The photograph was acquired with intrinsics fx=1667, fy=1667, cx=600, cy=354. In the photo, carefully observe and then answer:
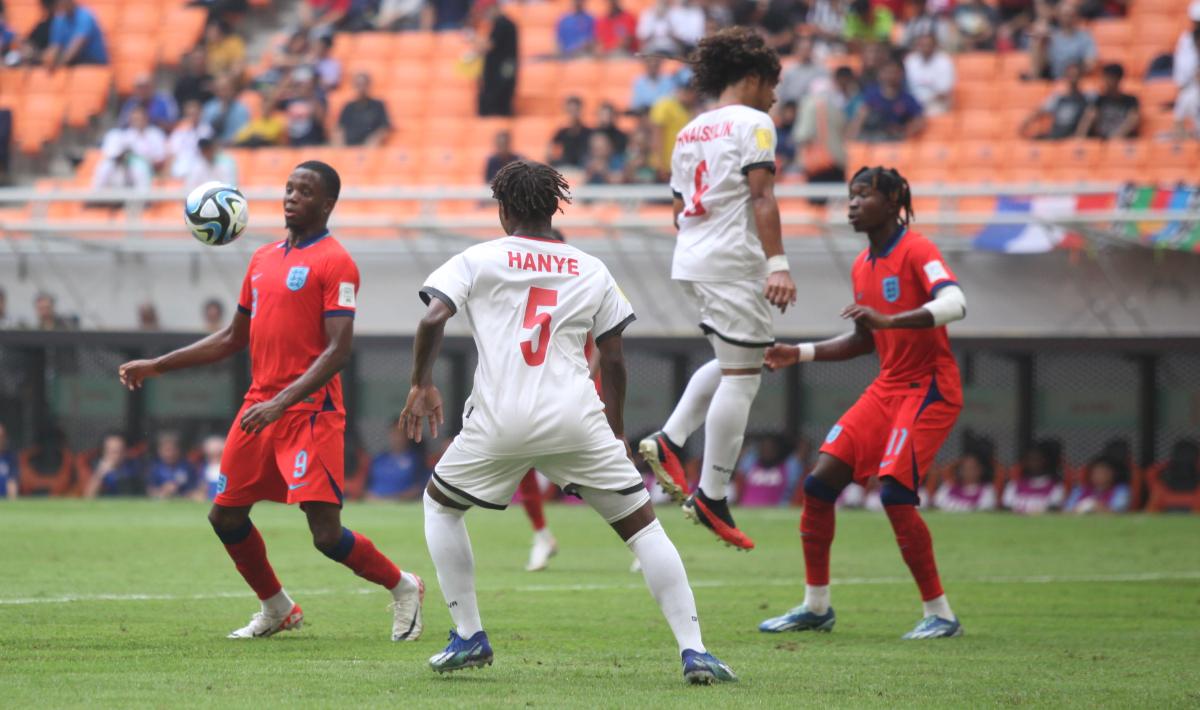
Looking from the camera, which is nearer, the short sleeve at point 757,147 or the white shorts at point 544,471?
the white shorts at point 544,471

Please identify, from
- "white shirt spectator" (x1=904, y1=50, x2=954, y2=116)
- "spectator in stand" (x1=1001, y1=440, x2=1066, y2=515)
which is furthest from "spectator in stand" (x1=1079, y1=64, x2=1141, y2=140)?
"spectator in stand" (x1=1001, y1=440, x2=1066, y2=515)

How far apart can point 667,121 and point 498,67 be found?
3316 millimetres

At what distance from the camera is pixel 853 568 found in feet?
40.0

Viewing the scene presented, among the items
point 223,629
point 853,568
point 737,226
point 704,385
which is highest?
point 737,226

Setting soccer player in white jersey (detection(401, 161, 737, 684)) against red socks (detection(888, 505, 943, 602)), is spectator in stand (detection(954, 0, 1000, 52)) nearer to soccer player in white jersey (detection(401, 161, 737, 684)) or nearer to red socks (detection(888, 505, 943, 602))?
red socks (detection(888, 505, 943, 602))

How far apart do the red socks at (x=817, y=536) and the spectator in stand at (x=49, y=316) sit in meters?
14.0

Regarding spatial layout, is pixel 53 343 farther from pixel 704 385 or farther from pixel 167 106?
pixel 704 385

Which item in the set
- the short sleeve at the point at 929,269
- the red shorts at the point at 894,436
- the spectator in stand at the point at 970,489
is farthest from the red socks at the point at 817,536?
the spectator in stand at the point at 970,489

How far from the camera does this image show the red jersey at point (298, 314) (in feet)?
24.9

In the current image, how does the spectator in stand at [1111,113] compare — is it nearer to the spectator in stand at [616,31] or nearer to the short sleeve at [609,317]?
the spectator in stand at [616,31]

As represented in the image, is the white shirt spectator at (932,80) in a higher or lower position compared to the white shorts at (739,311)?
higher

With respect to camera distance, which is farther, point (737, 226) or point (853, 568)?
point (853, 568)

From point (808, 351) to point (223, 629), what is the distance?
10.8 feet

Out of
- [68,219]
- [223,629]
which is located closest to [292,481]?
[223,629]
